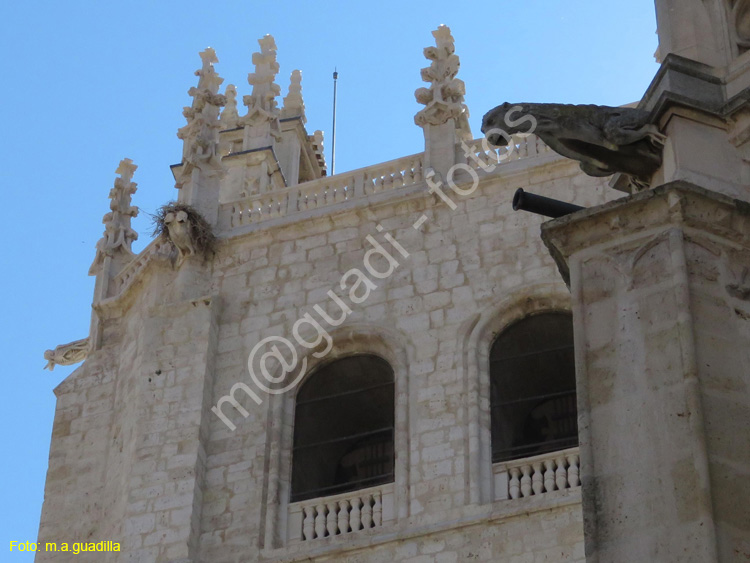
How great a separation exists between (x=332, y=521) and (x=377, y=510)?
45 centimetres

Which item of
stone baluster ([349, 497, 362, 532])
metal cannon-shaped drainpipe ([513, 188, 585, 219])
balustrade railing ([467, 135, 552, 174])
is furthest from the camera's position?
balustrade railing ([467, 135, 552, 174])

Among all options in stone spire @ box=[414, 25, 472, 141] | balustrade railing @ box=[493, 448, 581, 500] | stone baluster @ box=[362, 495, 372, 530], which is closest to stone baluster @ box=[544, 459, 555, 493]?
balustrade railing @ box=[493, 448, 581, 500]

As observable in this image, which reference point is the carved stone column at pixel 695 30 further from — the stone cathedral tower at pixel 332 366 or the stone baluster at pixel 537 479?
the stone baluster at pixel 537 479

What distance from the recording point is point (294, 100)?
23.7 m

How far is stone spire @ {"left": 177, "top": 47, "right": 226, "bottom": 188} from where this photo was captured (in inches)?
813

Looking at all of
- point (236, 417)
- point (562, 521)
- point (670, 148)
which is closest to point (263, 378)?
point (236, 417)

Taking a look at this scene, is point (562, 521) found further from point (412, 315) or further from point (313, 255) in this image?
point (313, 255)

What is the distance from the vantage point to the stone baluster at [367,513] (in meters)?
17.1

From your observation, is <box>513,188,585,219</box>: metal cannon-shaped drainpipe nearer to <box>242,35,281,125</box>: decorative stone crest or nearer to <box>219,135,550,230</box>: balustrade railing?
<box>219,135,550,230</box>: balustrade railing

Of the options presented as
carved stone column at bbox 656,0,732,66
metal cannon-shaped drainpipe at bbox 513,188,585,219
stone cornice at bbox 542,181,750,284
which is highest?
carved stone column at bbox 656,0,732,66

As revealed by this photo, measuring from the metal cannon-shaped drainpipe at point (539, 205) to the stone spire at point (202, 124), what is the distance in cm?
1274

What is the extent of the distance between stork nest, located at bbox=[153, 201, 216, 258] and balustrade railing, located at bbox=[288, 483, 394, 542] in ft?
11.1

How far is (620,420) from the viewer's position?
7102 mm

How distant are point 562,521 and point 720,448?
9467mm
